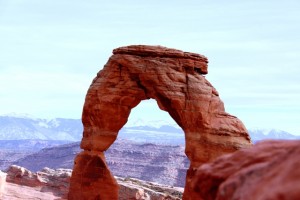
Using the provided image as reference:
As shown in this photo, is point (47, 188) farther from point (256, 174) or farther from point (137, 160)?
point (137, 160)

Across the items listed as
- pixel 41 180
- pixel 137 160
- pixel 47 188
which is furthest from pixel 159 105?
pixel 137 160

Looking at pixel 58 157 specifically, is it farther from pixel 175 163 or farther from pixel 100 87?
pixel 100 87

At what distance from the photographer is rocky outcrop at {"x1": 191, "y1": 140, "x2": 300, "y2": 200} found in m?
4.59

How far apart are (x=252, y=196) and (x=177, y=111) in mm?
14921

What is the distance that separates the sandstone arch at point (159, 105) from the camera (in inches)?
761

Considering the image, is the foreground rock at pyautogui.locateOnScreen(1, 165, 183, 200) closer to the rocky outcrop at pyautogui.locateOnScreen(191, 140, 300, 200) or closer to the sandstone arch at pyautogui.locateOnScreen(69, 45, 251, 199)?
the sandstone arch at pyautogui.locateOnScreen(69, 45, 251, 199)

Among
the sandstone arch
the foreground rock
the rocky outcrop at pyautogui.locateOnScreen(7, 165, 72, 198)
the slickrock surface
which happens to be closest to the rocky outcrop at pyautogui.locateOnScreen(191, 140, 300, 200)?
the sandstone arch

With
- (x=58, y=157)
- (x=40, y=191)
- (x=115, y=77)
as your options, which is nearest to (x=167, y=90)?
(x=115, y=77)

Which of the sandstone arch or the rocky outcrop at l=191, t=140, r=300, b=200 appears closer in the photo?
the rocky outcrop at l=191, t=140, r=300, b=200

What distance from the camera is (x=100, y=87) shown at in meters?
20.8

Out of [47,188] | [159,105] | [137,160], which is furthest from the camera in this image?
[137,160]

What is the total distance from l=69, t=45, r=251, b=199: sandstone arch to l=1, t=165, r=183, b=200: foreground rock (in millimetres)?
9754

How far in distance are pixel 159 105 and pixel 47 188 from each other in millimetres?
15840

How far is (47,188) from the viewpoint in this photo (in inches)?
1335
